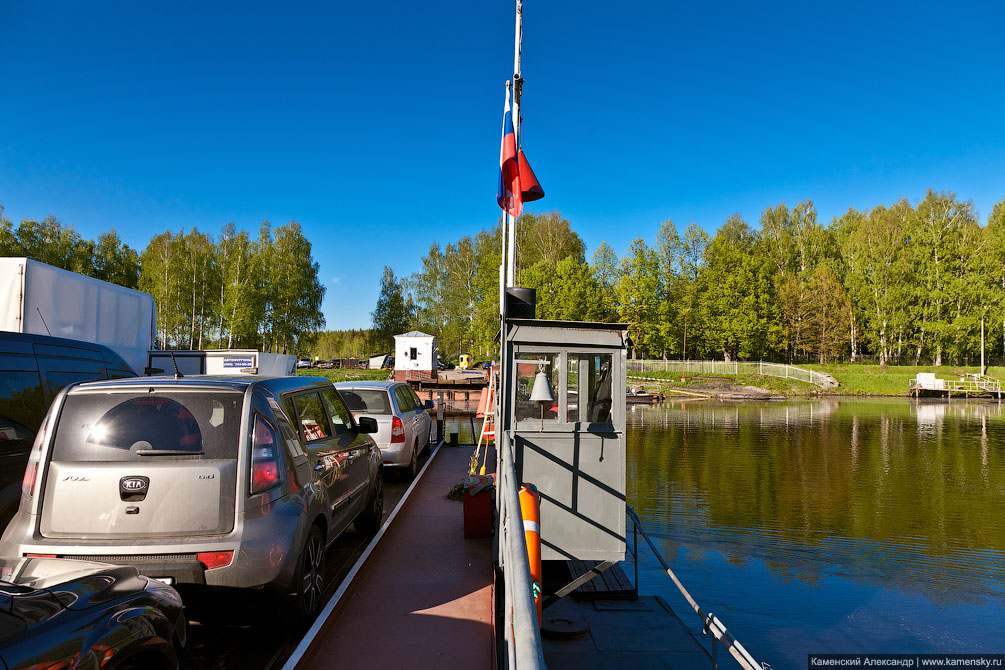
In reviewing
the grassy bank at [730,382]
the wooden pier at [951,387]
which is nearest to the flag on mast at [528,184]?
the grassy bank at [730,382]

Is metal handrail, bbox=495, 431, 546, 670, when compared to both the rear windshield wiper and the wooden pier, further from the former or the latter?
the wooden pier

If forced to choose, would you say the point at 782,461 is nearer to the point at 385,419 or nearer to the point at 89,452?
the point at 385,419

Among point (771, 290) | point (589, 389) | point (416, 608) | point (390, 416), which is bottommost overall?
point (416, 608)

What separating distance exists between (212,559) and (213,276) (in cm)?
5578

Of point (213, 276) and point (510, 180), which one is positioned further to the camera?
point (213, 276)

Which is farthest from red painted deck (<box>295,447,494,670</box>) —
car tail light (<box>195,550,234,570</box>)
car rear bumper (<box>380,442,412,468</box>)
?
car rear bumper (<box>380,442,412,468</box>)

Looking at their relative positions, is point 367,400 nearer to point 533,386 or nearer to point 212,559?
point 533,386

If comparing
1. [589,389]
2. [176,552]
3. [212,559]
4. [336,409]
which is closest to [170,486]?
[176,552]

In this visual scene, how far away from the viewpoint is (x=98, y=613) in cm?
220

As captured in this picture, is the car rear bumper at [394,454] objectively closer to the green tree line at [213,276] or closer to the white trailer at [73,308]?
the white trailer at [73,308]

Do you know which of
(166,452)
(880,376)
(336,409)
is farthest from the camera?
(880,376)

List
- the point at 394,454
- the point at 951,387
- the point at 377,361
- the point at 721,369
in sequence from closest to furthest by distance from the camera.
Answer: the point at 394,454 → the point at 951,387 → the point at 721,369 → the point at 377,361

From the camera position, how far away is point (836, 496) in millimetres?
13977

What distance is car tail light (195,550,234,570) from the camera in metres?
3.51
